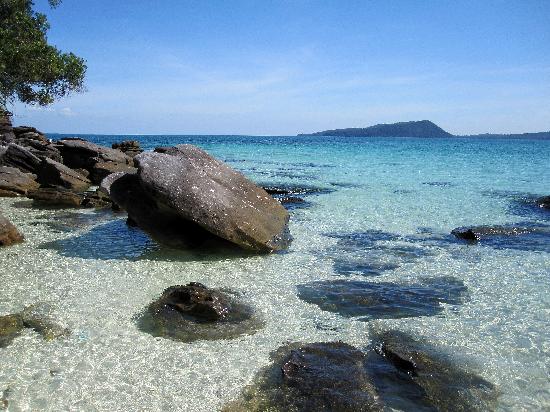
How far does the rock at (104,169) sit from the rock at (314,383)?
18.8 metres

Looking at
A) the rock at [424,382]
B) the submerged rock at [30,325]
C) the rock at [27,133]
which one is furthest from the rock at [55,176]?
the rock at [27,133]

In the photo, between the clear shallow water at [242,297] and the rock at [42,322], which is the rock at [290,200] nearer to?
the clear shallow water at [242,297]

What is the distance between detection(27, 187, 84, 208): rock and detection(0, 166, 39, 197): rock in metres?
1.77

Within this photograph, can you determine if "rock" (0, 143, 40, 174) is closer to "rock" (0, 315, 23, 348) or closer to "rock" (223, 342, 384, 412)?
"rock" (0, 315, 23, 348)

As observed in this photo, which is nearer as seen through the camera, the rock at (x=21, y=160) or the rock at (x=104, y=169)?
the rock at (x=21, y=160)

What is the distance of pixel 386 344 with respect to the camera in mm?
6156

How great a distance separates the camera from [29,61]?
58.4ft

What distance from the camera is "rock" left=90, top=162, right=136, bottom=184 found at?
22761mm

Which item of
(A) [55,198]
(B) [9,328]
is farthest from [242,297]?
(A) [55,198]

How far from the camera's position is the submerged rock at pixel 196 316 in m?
6.45

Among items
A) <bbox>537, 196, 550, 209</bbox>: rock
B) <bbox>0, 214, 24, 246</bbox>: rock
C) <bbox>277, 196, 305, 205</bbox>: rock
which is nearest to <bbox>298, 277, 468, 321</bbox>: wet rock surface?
<bbox>0, 214, 24, 246</bbox>: rock

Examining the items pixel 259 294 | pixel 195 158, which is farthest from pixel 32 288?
pixel 195 158

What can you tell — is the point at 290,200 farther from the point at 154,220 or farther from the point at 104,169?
the point at 104,169

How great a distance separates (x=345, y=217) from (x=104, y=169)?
13.1 metres
